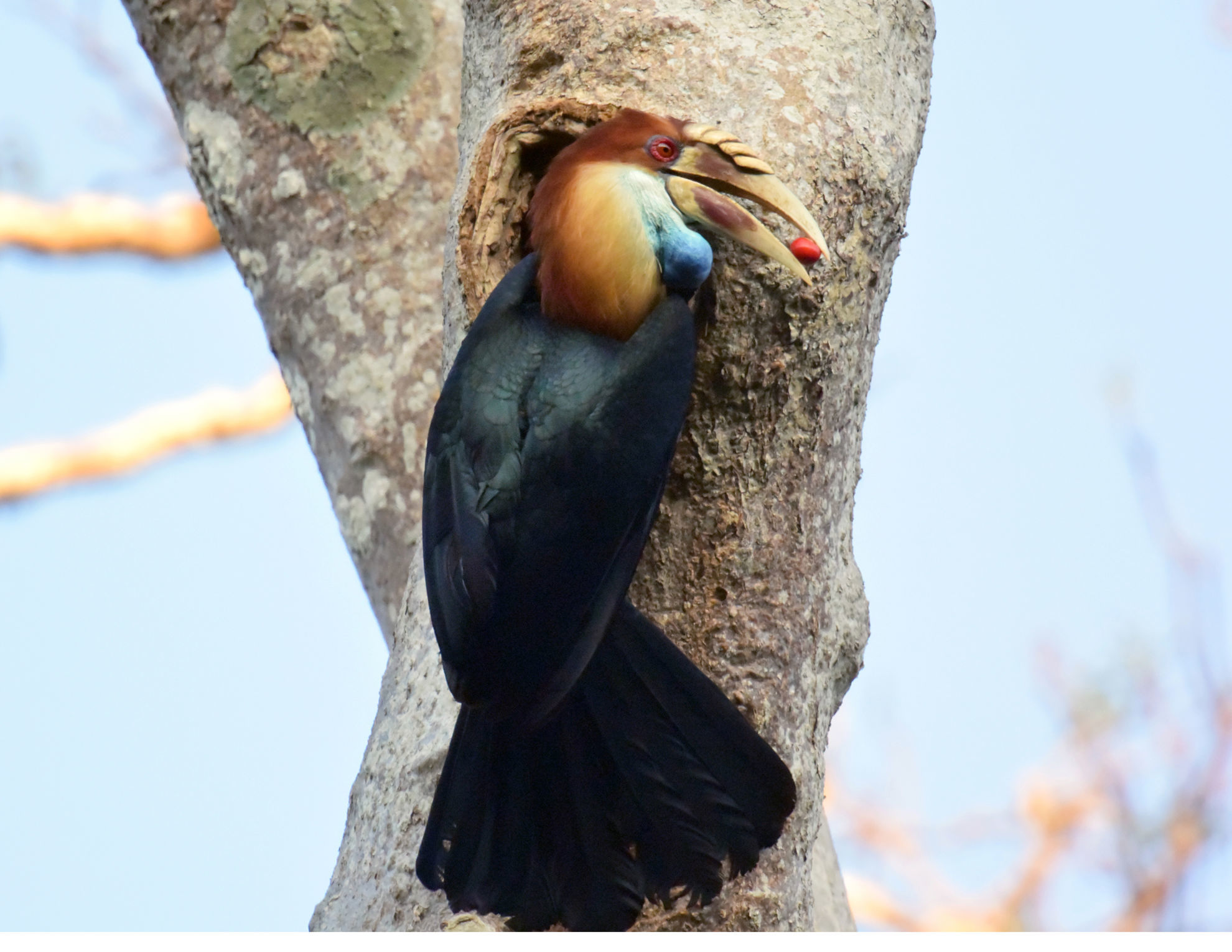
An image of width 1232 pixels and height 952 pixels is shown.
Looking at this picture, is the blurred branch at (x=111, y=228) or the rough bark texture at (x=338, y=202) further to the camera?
the blurred branch at (x=111, y=228)

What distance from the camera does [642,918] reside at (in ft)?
6.38

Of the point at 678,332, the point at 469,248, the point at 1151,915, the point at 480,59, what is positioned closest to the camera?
the point at 678,332

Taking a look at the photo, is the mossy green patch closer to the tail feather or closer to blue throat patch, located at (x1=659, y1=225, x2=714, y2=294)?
blue throat patch, located at (x1=659, y1=225, x2=714, y2=294)

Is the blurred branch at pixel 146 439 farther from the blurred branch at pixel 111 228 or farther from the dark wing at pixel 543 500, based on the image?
the dark wing at pixel 543 500

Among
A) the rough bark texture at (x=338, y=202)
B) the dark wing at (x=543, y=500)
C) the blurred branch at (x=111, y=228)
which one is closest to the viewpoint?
the dark wing at (x=543, y=500)

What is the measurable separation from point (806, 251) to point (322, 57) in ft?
4.70

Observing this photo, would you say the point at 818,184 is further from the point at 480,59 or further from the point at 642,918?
the point at 642,918

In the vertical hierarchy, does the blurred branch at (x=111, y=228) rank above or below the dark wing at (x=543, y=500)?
below

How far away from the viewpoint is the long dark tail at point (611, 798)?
6.19 ft

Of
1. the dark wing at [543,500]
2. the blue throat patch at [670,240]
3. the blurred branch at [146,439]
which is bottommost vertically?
the blurred branch at [146,439]

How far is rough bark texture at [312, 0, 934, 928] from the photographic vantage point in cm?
200

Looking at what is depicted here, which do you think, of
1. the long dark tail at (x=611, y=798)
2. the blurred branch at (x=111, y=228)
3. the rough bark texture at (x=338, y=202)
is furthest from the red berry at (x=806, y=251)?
the blurred branch at (x=111, y=228)

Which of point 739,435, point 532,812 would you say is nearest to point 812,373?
point 739,435

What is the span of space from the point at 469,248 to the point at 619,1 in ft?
1.45
